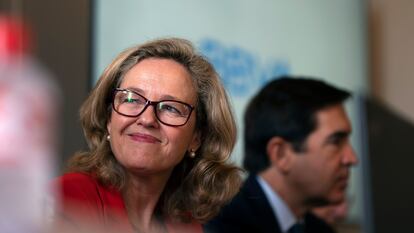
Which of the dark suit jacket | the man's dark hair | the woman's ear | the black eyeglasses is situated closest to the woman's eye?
the black eyeglasses

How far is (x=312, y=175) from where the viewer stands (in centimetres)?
173

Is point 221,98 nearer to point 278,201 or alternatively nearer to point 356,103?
point 356,103

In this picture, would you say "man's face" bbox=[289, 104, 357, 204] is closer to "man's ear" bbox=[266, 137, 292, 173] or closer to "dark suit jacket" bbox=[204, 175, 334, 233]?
"man's ear" bbox=[266, 137, 292, 173]

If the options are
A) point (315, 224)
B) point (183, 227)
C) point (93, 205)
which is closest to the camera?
point (93, 205)

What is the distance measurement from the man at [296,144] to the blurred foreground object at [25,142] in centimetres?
133

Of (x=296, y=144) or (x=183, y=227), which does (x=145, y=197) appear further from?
(x=296, y=144)

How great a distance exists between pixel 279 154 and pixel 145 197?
0.75 metres

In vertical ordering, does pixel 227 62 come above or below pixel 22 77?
below

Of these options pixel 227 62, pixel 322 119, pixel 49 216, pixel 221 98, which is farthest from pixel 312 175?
pixel 49 216

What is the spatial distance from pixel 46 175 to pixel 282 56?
1920mm

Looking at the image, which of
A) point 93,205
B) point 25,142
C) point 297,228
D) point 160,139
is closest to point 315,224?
point 297,228

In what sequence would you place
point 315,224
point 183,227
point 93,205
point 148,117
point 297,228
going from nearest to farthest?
1. point 93,205
2. point 148,117
3. point 183,227
4. point 297,228
5. point 315,224

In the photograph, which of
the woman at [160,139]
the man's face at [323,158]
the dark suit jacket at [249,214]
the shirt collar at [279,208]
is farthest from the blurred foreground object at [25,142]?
the man's face at [323,158]

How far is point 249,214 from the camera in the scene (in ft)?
4.65
